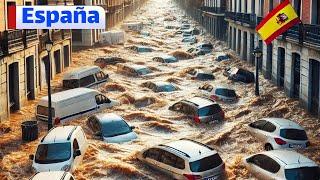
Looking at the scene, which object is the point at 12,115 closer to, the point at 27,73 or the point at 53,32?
the point at 27,73

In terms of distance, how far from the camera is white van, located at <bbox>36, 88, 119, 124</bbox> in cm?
2408

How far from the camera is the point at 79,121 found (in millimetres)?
24750

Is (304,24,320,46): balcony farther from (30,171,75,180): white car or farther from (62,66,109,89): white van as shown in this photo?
(62,66,109,89): white van

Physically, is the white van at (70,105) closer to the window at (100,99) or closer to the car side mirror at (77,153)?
the window at (100,99)

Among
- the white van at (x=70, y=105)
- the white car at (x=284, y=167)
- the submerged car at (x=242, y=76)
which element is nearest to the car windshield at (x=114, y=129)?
the white van at (x=70, y=105)

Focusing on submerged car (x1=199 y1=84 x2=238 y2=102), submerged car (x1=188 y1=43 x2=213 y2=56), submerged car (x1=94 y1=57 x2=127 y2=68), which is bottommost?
submerged car (x1=199 y1=84 x2=238 y2=102)

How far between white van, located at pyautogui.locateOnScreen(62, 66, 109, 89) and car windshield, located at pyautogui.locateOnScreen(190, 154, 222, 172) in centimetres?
1798

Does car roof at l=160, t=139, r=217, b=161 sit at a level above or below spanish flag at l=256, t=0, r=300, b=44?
below

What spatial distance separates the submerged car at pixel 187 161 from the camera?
15.7 m

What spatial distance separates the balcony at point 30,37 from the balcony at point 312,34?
16656mm

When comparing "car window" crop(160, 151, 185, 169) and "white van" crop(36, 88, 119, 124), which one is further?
"white van" crop(36, 88, 119, 124)

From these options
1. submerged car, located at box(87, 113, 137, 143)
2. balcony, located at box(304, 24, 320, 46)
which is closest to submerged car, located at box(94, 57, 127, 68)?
submerged car, located at box(87, 113, 137, 143)

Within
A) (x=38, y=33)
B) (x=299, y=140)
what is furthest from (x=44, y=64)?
(x=299, y=140)

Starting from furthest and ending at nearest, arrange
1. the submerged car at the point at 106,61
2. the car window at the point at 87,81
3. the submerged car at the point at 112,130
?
the submerged car at the point at 106,61 → the car window at the point at 87,81 → the submerged car at the point at 112,130
